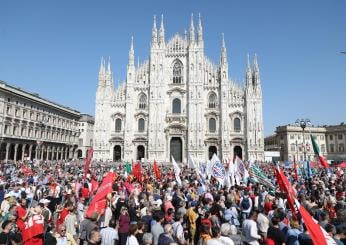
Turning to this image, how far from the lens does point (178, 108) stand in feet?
158

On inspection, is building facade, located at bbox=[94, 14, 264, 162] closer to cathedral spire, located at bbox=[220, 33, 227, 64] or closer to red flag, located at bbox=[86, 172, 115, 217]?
cathedral spire, located at bbox=[220, 33, 227, 64]

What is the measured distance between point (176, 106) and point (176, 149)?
6998 millimetres

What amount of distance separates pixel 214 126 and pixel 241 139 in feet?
15.4

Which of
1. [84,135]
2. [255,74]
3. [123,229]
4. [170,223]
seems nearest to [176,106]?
[255,74]

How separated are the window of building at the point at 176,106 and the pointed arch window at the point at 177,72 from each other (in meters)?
3.17

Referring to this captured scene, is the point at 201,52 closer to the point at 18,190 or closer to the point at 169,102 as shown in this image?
the point at 169,102

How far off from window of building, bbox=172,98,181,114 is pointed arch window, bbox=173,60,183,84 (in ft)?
10.4

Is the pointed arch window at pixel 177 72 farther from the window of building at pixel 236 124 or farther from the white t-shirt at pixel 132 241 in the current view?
the white t-shirt at pixel 132 241

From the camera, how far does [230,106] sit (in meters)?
46.9

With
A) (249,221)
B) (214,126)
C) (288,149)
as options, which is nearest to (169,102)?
(214,126)

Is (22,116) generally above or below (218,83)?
below

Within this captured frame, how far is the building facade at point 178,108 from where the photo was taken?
46094mm

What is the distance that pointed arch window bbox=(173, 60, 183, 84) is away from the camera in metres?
48.7

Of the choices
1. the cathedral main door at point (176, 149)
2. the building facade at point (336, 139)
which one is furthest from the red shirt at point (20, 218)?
the building facade at point (336, 139)
